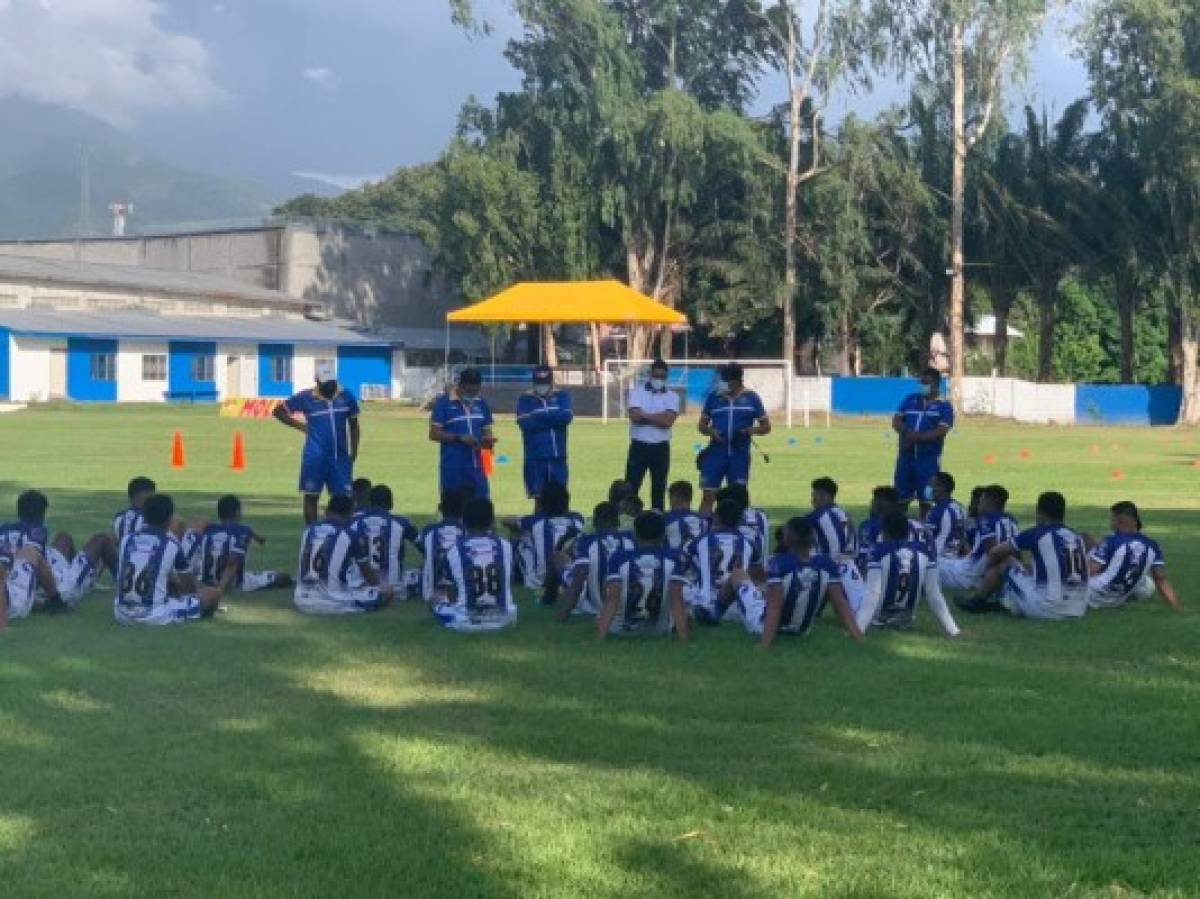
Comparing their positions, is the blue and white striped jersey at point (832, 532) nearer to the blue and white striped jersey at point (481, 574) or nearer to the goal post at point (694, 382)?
the blue and white striped jersey at point (481, 574)

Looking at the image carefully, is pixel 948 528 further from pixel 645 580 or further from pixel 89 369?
pixel 89 369

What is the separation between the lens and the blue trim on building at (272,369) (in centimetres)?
7150

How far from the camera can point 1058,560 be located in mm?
12516

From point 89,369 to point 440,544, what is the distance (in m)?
56.4

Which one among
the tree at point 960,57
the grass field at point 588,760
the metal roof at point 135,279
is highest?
the tree at point 960,57

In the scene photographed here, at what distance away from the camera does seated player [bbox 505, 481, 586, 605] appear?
13227 mm

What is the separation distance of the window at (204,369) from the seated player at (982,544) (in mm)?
59014

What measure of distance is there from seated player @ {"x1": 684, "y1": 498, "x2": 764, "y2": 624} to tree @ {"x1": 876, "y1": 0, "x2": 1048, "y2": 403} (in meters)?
47.0

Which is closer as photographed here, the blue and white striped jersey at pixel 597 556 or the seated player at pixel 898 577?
the seated player at pixel 898 577

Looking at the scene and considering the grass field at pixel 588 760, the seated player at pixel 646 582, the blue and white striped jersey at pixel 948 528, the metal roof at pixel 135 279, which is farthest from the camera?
the metal roof at pixel 135 279

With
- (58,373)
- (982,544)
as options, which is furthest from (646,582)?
(58,373)

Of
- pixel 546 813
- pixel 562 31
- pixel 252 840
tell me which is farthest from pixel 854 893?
pixel 562 31

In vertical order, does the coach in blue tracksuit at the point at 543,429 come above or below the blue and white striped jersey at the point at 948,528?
above

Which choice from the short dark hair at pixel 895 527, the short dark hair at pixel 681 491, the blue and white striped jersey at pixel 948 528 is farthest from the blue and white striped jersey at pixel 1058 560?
the short dark hair at pixel 681 491
